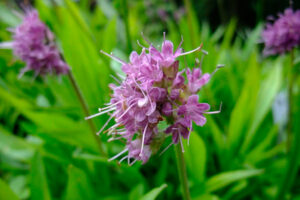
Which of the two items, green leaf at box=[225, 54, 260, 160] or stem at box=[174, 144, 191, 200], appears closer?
stem at box=[174, 144, 191, 200]

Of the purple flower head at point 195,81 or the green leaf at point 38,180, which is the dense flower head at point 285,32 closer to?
the purple flower head at point 195,81

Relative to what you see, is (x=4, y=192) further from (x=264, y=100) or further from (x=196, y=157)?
(x=264, y=100)

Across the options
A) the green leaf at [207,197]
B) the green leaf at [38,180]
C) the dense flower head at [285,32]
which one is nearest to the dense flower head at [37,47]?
the green leaf at [38,180]

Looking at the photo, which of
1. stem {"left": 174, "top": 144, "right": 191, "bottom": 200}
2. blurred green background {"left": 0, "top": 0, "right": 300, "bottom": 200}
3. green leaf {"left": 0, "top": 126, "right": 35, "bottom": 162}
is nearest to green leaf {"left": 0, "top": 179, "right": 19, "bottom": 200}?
blurred green background {"left": 0, "top": 0, "right": 300, "bottom": 200}

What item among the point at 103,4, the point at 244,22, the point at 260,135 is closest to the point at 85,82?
the point at 260,135

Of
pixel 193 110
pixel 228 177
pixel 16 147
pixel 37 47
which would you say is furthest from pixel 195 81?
pixel 16 147

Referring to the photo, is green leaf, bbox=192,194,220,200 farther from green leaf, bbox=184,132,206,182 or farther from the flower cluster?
the flower cluster
